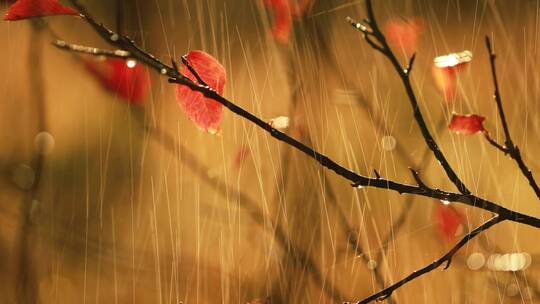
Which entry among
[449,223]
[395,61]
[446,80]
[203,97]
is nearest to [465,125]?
[395,61]

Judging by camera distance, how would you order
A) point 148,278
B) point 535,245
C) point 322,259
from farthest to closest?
1. point 148,278
2. point 322,259
3. point 535,245

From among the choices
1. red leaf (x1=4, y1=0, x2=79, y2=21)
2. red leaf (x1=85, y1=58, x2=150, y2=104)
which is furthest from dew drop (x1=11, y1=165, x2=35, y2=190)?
red leaf (x1=4, y1=0, x2=79, y2=21)

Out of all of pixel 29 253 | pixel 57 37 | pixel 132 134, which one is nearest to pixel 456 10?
pixel 132 134

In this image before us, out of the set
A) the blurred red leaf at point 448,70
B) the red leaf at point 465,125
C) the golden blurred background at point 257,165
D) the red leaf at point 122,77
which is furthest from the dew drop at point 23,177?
the red leaf at point 465,125

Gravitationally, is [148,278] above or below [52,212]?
below

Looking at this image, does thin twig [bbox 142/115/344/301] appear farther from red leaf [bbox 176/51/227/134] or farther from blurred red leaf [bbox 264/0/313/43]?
red leaf [bbox 176/51/227/134]

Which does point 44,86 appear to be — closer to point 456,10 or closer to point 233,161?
point 233,161

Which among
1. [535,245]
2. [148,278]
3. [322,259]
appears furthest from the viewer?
[148,278]

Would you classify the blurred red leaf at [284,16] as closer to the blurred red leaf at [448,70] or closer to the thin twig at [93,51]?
the blurred red leaf at [448,70]
